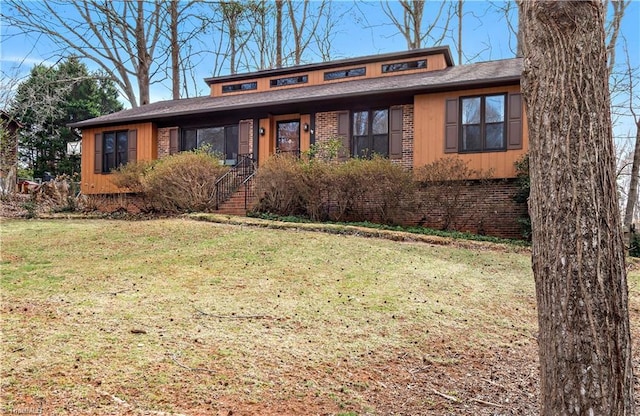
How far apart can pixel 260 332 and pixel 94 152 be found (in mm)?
16034

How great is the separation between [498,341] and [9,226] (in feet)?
32.9

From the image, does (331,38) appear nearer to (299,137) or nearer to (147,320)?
(299,137)

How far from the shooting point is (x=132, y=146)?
16859 mm

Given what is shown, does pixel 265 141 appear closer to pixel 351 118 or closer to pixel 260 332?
pixel 351 118

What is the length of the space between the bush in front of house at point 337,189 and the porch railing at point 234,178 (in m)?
1.48

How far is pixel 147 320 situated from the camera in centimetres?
402

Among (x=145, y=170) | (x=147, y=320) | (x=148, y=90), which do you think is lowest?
(x=147, y=320)

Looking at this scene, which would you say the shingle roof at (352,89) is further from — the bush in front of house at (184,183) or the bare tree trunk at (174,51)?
the bare tree trunk at (174,51)

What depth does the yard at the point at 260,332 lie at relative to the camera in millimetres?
2893

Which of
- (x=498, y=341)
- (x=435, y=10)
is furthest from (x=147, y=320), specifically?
(x=435, y=10)

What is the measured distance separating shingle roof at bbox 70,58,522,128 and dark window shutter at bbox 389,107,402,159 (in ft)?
2.43

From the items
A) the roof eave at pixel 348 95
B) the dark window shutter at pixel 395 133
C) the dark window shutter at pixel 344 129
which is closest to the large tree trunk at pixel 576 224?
the roof eave at pixel 348 95

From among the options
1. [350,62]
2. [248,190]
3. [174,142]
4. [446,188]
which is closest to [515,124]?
[446,188]

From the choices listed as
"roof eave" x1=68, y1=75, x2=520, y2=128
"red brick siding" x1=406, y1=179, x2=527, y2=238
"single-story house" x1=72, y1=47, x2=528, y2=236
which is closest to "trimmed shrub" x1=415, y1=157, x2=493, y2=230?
"red brick siding" x1=406, y1=179, x2=527, y2=238
